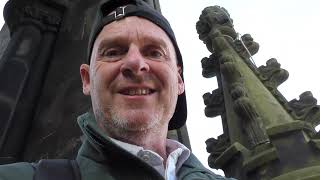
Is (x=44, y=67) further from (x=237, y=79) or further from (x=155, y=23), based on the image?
(x=237, y=79)

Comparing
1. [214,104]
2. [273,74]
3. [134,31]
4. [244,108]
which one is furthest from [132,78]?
[214,104]

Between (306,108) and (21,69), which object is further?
(306,108)

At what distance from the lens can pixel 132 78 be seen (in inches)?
74.5

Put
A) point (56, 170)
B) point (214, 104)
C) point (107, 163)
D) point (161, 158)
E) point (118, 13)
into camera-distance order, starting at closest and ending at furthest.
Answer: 1. point (56, 170)
2. point (107, 163)
3. point (161, 158)
4. point (118, 13)
5. point (214, 104)

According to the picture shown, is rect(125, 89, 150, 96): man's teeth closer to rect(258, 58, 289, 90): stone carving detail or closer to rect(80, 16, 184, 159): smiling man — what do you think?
rect(80, 16, 184, 159): smiling man

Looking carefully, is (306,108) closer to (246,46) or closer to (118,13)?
(246,46)

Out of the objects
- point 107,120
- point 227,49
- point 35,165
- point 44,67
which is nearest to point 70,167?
point 35,165

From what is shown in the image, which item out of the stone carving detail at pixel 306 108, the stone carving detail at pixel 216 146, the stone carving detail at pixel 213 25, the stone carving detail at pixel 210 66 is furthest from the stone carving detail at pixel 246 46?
the stone carving detail at pixel 216 146

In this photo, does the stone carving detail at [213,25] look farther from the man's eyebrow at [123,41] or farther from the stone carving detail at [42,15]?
the man's eyebrow at [123,41]

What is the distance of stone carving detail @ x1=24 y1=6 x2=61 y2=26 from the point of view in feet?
16.4

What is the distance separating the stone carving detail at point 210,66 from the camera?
11.7 metres

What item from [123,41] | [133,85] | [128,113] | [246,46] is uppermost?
[246,46]

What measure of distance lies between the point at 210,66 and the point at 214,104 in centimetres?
178

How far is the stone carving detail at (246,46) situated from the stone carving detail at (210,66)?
85 cm
